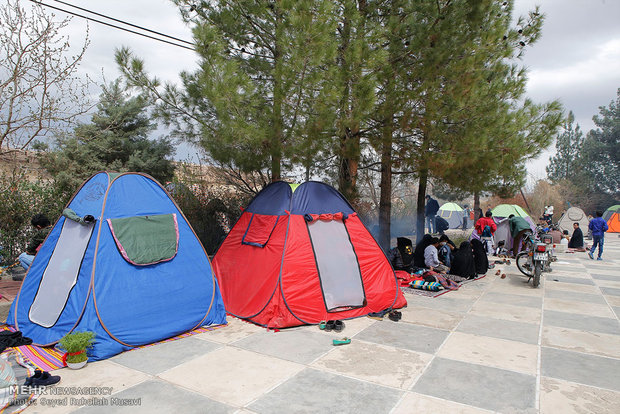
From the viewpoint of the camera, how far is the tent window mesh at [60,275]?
4.21 metres

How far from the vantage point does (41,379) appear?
134 inches

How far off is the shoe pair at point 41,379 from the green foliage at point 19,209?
391cm

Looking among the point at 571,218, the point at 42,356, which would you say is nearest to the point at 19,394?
the point at 42,356

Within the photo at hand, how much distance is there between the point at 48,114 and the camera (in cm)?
615

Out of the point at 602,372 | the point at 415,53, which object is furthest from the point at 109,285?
the point at 415,53

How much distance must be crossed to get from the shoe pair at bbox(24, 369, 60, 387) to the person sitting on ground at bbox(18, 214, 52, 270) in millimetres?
2315

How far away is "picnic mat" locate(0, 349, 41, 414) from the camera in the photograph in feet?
9.95

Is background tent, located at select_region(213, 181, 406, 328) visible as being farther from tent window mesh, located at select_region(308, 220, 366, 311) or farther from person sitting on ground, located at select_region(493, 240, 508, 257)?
person sitting on ground, located at select_region(493, 240, 508, 257)

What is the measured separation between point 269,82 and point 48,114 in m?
3.45

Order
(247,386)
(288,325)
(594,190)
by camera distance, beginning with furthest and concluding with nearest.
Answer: (594,190) < (288,325) < (247,386)

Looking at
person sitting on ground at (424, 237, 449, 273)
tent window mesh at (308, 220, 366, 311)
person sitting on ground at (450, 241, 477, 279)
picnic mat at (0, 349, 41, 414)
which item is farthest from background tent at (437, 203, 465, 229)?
picnic mat at (0, 349, 41, 414)

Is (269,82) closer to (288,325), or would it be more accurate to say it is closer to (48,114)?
(48,114)

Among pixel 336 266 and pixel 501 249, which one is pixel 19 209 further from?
pixel 501 249

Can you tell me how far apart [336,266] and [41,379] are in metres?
3.37
